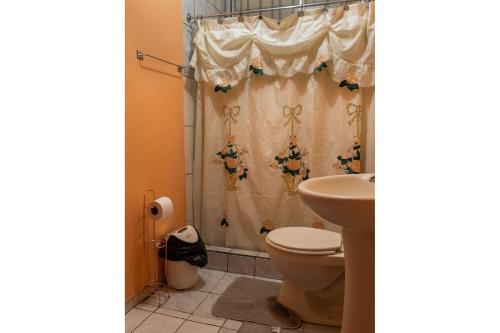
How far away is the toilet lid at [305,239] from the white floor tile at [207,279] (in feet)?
2.10

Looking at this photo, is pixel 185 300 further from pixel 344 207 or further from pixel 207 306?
pixel 344 207

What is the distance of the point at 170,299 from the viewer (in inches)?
82.1

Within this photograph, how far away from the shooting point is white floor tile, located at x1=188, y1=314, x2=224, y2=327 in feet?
6.05

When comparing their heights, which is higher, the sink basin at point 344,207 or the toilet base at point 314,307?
the sink basin at point 344,207

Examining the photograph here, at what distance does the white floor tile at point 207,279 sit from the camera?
7.38 ft

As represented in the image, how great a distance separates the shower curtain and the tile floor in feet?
1.97

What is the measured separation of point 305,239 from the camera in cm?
191

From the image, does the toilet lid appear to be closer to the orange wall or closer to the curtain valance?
the orange wall

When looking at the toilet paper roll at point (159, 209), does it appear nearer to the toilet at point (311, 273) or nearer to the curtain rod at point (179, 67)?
the toilet at point (311, 273)

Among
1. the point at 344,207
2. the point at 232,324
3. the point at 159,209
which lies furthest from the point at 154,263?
the point at 344,207

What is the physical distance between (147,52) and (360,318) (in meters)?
1.78

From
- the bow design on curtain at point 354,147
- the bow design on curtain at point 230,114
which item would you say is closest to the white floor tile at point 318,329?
the bow design on curtain at point 354,147
